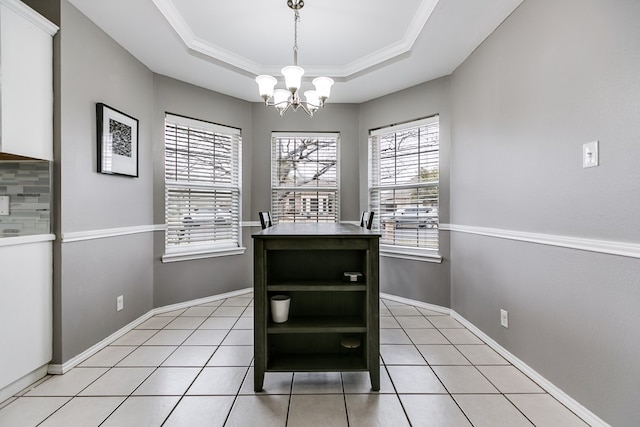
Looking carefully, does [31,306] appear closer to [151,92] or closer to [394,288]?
[151,92]

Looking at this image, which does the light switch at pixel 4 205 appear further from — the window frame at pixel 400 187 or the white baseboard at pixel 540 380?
the white baseboard at pixel 540 380

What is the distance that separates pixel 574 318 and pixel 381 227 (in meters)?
2.36

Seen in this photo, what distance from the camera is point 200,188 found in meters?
3.58

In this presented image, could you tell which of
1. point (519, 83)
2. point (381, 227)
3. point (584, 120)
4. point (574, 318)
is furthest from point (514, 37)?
point (381, 227)

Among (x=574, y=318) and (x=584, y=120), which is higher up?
(x=584, y=120)

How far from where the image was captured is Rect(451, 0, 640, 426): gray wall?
1417mm

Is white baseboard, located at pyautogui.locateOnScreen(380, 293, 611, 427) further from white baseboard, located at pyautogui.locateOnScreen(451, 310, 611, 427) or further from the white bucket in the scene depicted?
the white bucket

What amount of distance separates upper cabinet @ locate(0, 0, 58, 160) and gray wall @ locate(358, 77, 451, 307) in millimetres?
3113

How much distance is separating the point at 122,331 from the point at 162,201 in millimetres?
1321

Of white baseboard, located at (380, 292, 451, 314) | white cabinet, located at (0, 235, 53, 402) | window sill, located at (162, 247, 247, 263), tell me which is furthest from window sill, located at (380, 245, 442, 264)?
white cabinet, located at (0, 235, 53, 402)

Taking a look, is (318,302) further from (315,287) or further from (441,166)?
(441,166)

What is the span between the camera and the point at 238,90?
3.66 m

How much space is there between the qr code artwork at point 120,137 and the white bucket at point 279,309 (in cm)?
196

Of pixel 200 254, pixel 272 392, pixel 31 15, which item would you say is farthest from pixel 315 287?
pixel 31 15
